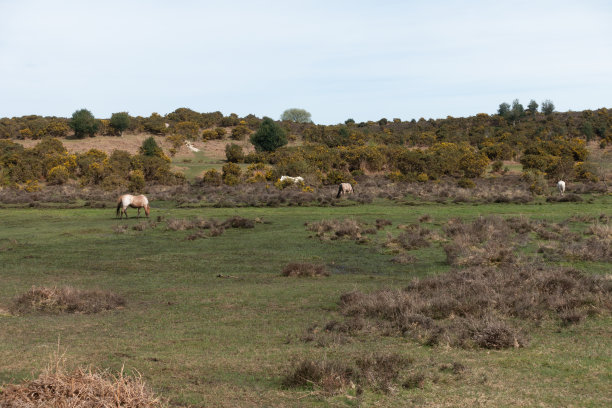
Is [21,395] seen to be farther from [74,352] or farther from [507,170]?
[507,170]

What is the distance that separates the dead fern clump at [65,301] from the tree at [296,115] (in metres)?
134

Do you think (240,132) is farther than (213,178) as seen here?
Yes

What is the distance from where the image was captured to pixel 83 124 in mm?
84875

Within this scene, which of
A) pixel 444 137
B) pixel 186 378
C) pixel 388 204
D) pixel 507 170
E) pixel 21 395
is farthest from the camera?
pixel 444 137

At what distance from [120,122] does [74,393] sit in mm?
89459

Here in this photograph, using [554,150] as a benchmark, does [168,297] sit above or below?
below

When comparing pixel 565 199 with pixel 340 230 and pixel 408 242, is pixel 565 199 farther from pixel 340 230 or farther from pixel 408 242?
pixel 408 242

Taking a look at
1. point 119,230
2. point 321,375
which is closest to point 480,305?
point 321,375

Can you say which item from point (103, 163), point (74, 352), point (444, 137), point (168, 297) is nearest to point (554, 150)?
point (444, 137)

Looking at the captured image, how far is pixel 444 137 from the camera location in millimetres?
→ 89750

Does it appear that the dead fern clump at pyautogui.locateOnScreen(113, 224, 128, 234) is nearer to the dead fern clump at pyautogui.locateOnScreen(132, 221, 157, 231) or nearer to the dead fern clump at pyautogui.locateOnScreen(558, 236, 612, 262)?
the dead fern clump at pyautogui.locateOnScreen(132, 221, 157, 231)

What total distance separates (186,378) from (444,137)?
284 ft

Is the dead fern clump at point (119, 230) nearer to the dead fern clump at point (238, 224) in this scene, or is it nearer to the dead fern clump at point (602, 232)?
the dead fern clump at point (238, 224)

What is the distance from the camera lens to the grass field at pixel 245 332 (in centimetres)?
687
